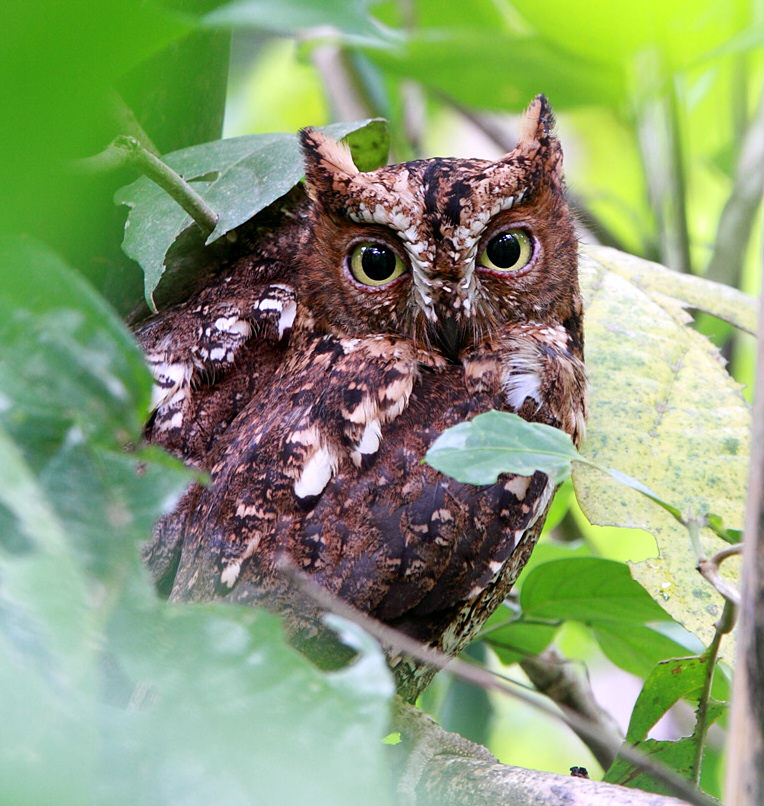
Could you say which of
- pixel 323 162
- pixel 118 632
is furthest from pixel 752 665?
pixel 323 162

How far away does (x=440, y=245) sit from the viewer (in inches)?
75.0

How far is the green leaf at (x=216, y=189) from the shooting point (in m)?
1.55

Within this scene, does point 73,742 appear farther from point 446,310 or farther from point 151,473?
point 446,310

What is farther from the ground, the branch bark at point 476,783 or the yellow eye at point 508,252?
the yellow eye at point 508,252

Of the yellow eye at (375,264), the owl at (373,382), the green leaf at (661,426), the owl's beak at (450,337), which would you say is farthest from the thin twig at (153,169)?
the green leaf at (661,426)

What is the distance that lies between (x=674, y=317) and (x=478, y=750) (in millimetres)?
1022

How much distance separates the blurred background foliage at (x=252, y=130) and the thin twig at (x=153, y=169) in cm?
9

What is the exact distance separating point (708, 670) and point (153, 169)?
113 cm

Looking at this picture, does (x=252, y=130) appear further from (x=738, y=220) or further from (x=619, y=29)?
(x=738, y=220)

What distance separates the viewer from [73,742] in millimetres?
555

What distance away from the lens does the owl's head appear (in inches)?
75.0

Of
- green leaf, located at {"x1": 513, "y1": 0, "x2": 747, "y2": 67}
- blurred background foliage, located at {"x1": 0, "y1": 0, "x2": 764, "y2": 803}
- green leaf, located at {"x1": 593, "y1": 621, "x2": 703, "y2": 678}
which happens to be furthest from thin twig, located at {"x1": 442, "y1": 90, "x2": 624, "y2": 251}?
green leaf, located at {"x1": 593, "y1": 621, "x2": 703, "y2": 678}

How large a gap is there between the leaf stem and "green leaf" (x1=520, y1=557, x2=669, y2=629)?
46cm

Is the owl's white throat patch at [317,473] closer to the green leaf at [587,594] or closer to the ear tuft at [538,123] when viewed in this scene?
the green leaf at [587,594]
